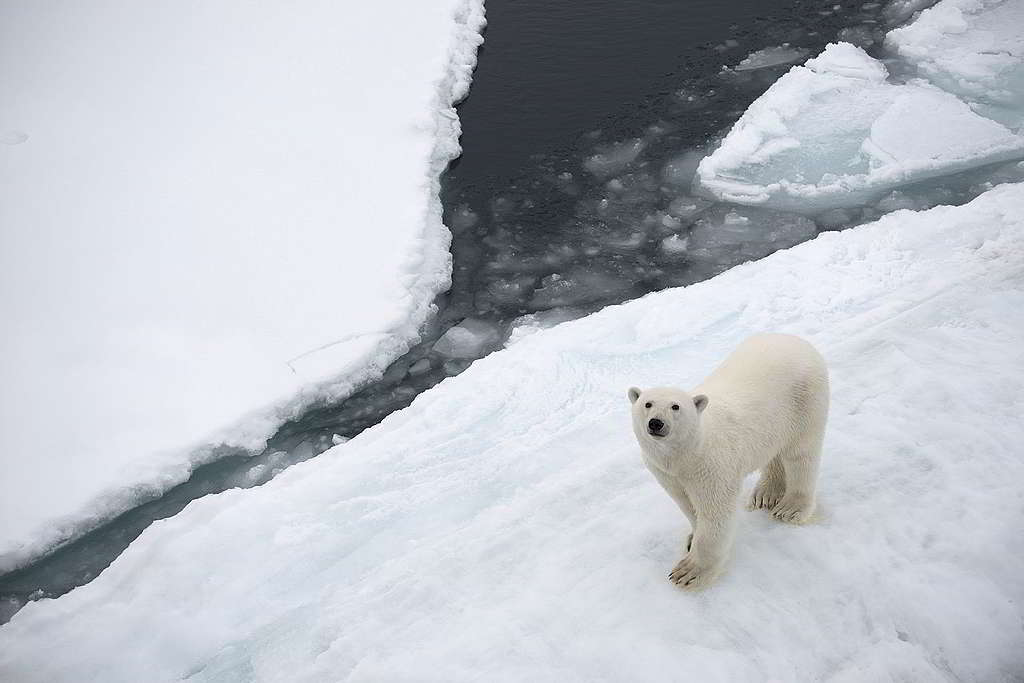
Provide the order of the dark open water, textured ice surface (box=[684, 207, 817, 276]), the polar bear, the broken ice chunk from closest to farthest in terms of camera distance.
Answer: the polar bear < the dark open water < the broken ice chunk < textured ice surface (box=[684, 207, 817, 276])

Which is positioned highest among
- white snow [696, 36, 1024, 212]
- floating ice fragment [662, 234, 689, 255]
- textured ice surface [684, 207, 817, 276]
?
white snow [696, 36, 1024, 212]

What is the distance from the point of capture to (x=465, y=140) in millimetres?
9805

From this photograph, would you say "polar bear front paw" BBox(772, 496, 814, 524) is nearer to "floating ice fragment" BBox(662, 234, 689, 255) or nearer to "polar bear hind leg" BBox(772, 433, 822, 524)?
"polar bear hind leg" BBox(772, 433, 822, 524)

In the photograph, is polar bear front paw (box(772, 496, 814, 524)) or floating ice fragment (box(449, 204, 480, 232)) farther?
floating ice fragment (box(449, 204, 480, 232))

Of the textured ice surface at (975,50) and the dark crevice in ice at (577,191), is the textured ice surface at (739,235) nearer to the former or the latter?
the dark crevice in ice at (577,191)

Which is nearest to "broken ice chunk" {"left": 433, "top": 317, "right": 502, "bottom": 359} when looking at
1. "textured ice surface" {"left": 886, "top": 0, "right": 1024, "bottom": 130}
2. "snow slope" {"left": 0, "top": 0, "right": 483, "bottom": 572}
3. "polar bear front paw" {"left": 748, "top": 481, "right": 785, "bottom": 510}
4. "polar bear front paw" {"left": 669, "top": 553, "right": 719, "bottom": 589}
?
"snow slope" {"left": 0, "top": 0, "right": 483, "bottom": 572}

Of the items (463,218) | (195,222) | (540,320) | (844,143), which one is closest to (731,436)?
(540,320)

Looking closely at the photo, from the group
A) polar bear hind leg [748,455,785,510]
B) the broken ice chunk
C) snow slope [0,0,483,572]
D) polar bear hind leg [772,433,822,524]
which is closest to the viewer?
polar bear hind leg [772,433,822,524]

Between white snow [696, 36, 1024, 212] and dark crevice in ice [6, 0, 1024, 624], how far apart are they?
245mm

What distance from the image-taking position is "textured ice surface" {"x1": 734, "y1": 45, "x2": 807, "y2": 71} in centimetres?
1041

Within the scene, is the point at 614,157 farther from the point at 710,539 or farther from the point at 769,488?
the point at 710,539

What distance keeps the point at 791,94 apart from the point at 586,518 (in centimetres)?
694

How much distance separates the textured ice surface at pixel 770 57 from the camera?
1041 centimetres

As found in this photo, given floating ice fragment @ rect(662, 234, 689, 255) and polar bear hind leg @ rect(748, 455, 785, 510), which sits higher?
polar bear hind leg @ rect(748, 455, 785, 510)
